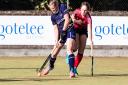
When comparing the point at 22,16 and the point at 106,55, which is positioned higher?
the point at 22,16

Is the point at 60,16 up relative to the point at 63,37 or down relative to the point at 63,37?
up

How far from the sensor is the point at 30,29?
22062mm

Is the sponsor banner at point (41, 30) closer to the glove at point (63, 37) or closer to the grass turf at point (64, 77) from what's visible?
the grass turf at point (64, 77)

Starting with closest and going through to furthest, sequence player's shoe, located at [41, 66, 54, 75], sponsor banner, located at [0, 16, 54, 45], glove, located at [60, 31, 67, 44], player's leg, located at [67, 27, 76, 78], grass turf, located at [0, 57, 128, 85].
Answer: grass turf, located at [0, 57, 128, 85], player's leg, located at [67, 27, 76, 78], glove, located at [60, 31, 67, 44], player's shoe, located at [41, 66, 54, 75], sponsor banner, located at [0, 16, 54, 45]

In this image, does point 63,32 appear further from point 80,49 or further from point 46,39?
point 46,39

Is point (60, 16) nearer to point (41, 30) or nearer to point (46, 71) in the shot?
point (46, 71)

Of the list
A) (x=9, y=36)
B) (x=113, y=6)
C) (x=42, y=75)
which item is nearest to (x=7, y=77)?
(x=42, y=75)

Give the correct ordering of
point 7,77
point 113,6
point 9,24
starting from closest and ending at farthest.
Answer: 1. point 7,77
2. point 9,24
3. point 113,6

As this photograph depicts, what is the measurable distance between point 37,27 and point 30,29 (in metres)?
0.27

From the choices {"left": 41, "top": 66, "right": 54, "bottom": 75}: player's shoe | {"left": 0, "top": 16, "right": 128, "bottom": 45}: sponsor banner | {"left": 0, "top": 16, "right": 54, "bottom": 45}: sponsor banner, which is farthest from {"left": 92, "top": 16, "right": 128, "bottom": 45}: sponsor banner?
{"left": 41, "top": 66, "right": 54, "bottom": 75}: player's shoe

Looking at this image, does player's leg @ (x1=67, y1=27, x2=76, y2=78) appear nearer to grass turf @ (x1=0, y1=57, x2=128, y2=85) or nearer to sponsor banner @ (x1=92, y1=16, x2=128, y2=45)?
grass turf @ (x1=0, y1=57, x2=128, y2=85)

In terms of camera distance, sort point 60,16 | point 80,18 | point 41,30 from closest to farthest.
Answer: point 60,16, point 80,18, point 41,30

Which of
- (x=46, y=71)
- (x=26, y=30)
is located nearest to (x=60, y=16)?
(x=46, y=71)

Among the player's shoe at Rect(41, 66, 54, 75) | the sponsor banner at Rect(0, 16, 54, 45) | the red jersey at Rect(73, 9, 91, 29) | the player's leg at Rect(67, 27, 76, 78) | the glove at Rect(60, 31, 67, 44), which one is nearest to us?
the player's leg at Rect(67, 27, 76, 78)
